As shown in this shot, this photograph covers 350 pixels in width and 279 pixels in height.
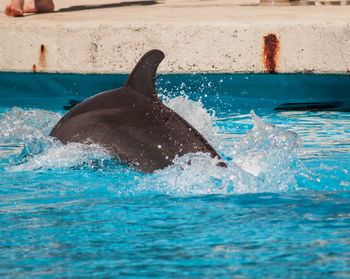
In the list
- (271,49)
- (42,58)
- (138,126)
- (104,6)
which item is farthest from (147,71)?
(104,6)

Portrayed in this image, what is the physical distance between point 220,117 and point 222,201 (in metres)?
3.15

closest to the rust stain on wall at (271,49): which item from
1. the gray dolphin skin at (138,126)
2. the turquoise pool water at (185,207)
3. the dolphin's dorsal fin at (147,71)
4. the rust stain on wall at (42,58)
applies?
the turquoise pool water at (185,207)

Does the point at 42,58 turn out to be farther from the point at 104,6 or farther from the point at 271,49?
the point at 104,6

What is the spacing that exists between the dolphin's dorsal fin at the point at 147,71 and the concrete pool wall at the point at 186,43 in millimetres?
2696

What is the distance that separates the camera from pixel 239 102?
22.6 ft

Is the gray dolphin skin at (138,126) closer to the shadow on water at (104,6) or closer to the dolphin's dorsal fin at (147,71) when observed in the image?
the dolphin's dorsal fin at (147,71)

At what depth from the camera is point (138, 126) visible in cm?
402

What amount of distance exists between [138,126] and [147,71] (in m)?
0.32

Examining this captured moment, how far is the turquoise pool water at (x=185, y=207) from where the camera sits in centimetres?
244

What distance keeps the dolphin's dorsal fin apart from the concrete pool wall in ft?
8.84

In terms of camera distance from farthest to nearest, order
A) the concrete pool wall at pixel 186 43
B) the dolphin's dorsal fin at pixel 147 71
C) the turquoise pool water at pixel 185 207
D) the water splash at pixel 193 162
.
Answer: the concrete pool wall at pixel 186 43, the dolphin's dorsal fin at pixel 147 71, the water splash at pixel 193 162, the turquoise pool water at pixel 185 207

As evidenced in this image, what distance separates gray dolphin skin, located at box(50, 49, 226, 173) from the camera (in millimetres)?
3842

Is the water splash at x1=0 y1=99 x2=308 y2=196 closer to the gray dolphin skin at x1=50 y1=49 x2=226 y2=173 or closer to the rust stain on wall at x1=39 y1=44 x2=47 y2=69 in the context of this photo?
the gray dolphin skin at x1=50 y1=49 x2=226 y2=173

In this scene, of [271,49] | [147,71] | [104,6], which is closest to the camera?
[147,71]
